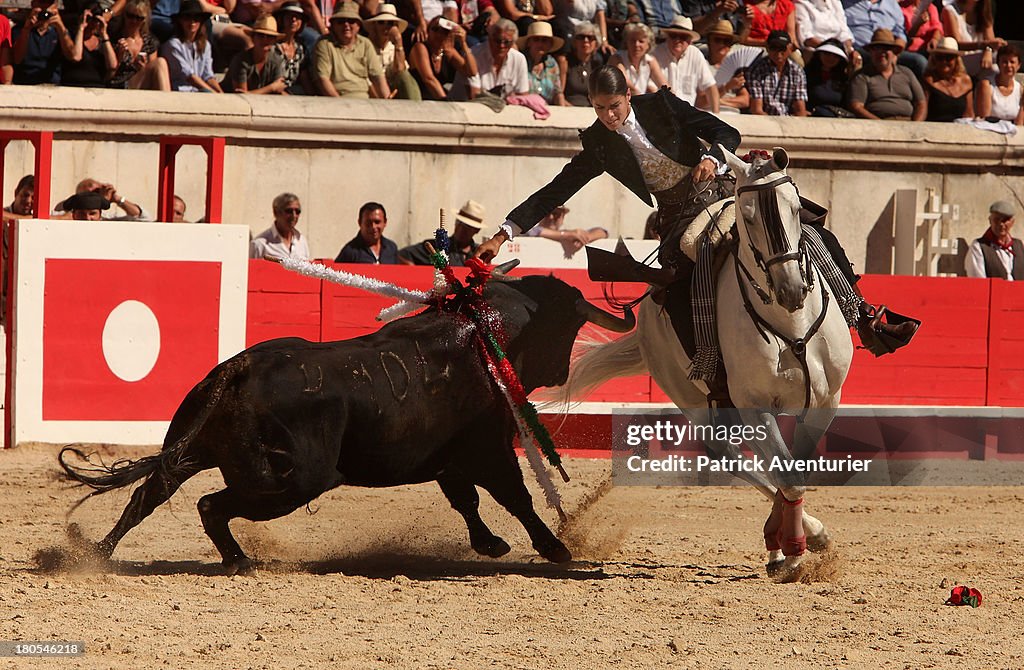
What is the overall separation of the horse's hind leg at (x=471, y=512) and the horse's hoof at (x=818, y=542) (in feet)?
3.74

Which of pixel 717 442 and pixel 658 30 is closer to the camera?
pixel 717 442

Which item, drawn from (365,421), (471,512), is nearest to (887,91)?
(471,512)

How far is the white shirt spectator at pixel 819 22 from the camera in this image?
43.5 ft

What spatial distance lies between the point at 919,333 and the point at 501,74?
361 cm

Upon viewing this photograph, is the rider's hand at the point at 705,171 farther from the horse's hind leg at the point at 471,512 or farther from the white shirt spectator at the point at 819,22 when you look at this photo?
the white shirt spectator at the point at 819,22

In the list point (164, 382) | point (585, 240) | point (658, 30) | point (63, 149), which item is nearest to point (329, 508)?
point (164, 382)

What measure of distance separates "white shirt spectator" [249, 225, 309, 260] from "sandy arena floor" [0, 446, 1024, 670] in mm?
2410

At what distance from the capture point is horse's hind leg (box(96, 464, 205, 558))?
552 centimetres

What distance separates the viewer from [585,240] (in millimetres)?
10500

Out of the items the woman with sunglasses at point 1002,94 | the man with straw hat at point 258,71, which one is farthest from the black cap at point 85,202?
the woman with sunglasses at point 1002,94

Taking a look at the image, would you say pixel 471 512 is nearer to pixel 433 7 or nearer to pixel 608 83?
pixel 608 83

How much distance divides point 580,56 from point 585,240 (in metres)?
2.14

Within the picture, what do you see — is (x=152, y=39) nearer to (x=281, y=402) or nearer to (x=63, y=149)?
(x=63, y=149)

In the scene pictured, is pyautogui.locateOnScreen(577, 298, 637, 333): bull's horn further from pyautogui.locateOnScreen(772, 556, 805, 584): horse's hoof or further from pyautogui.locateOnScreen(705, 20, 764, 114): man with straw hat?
pyautogui.locateOnScreen(705, 20, 764, 114): man with straw hat
